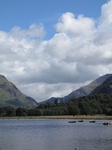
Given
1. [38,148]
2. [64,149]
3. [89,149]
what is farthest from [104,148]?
[38,148]

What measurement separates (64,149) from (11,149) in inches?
434

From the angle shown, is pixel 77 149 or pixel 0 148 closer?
pixel 77 149

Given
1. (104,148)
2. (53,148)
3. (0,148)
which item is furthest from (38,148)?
(104,148)

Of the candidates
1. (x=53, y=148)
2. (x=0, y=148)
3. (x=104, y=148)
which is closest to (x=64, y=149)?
(x=53, y=148)

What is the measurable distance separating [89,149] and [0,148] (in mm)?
18732

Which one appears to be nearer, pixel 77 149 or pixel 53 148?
pixel 77 149

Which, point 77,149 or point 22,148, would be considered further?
point 22,148

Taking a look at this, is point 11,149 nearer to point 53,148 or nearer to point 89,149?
point 53,148

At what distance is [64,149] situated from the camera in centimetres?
5747

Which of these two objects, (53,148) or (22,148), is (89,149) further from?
(22,148)

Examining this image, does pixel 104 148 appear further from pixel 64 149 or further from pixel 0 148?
pixel 0 148

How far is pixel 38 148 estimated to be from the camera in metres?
60.2

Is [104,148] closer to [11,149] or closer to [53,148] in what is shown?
[53,148]

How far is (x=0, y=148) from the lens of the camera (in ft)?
200
